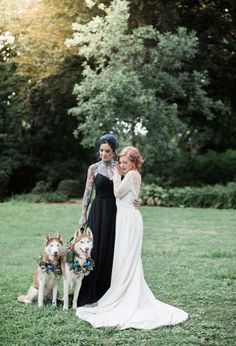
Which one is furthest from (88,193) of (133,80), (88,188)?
(133,80)

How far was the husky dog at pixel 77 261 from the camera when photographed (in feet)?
20.8

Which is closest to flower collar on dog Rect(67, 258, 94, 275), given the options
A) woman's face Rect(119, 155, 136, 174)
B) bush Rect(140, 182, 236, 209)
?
woman's face Rect(119, 155, 136, 174)

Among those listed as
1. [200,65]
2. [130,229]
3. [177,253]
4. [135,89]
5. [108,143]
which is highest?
[200,65]

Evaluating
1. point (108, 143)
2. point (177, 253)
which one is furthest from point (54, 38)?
point (108, 143)

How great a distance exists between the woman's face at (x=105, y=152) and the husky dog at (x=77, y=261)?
3.00 ft

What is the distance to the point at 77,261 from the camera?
21.1 ft

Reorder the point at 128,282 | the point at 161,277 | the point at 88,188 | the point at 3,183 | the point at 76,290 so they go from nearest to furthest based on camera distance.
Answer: the point at 128,282 → the point at 76,290 → the point at 88,188 → the point at 161,277 → the point at 3,183

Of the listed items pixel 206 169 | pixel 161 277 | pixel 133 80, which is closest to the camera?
pixel 161 277

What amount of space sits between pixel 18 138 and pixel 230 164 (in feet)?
29.6

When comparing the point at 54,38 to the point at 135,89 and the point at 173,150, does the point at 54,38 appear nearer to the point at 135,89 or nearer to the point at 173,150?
the point at 135,89

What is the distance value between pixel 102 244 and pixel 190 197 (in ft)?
41.3

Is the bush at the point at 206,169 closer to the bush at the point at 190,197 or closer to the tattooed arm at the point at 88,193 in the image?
the bush at the point at 190,197

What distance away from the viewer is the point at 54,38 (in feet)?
67.8

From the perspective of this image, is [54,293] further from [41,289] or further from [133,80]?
[133,80]
